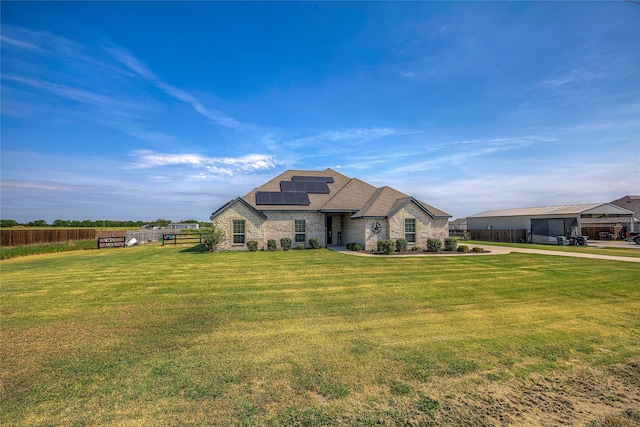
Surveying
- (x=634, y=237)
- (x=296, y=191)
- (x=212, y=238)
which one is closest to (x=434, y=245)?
(x=296, y=191)

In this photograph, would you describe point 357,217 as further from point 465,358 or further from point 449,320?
point 465,358

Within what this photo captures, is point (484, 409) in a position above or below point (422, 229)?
below

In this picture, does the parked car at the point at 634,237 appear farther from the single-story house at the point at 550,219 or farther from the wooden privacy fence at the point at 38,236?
the wooden privacy fence at the point at 38,236

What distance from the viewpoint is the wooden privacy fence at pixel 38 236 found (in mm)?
28734

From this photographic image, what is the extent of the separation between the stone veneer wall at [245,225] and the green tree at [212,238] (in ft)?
1.66

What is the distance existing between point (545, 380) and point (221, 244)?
21.6m

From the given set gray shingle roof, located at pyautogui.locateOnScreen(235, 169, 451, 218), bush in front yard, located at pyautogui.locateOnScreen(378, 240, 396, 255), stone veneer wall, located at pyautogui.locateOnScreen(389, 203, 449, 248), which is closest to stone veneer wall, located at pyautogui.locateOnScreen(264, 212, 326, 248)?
gray shingle roof, located at pyautogui.locateOnScreen(235, 169, 451, 218)

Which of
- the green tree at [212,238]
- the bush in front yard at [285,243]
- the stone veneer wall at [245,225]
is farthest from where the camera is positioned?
the bush in front yard at [285,243]

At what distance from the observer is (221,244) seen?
23.1 meters

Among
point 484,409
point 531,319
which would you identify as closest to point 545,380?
point 484,409

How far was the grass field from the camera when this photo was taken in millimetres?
3840

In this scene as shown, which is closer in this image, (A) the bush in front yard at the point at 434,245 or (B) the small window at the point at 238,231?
(A) the bush in front yard at the point at 434,245

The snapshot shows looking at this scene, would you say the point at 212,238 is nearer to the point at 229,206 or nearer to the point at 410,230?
the point at 229,206

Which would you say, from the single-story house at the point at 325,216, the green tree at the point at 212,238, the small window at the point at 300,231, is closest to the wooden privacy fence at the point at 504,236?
the single-story house at the point at 325,216
